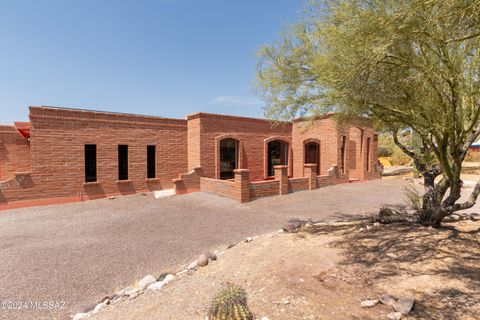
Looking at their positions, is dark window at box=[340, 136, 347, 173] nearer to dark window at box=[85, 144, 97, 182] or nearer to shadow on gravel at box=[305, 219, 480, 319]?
shadow on gravel at box=[305, 219, 480, 319]

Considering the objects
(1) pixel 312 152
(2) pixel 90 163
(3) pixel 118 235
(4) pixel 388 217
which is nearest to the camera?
(4) pixel 388 217

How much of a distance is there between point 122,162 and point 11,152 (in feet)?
23.3

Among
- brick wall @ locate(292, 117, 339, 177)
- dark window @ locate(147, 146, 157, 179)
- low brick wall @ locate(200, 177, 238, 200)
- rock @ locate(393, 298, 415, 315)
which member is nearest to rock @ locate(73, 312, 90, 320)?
rock @ locate(393, 298, 415, 315)

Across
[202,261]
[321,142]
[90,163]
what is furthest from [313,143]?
[90,163]

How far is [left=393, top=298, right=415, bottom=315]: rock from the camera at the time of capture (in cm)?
247

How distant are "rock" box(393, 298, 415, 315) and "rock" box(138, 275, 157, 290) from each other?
11.8 feet

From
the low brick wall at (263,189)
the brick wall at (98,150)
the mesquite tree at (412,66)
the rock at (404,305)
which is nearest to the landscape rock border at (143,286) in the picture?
the rock at (404,305)

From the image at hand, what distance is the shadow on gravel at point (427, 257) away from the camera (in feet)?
8.56

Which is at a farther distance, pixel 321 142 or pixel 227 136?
pixel 321 142

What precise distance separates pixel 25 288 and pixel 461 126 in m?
8.00

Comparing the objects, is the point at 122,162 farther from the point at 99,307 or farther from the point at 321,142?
the point at 321,142

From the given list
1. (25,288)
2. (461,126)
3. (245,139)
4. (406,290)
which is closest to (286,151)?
(245,139)

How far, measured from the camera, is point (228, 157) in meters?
13.3

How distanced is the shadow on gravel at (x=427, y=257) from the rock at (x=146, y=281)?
3341 millimetres
